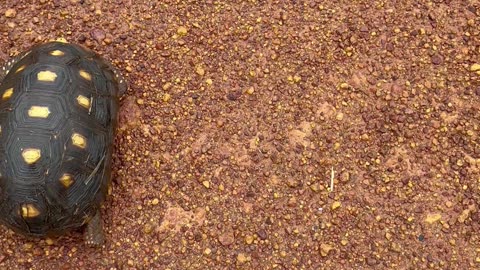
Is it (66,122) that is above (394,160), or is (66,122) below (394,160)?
above

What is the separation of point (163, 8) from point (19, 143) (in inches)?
56.8

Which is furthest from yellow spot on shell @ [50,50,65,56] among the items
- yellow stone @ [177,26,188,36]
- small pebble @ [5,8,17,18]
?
yellow stone @ [177,26,188,36]

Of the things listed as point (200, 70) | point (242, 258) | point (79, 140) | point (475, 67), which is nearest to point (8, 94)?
point (79, 140)

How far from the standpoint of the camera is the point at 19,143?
3291mm

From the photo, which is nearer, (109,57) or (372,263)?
(372,263)

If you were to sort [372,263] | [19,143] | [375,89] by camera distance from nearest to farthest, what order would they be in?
[19,143], [372,263], [375,89]

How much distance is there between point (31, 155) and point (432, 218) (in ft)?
7.73

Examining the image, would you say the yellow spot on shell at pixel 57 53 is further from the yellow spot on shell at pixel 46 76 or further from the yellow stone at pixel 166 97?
the yellow stone at pixel 166 97

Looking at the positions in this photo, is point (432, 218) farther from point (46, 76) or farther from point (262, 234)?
point (46, 76)

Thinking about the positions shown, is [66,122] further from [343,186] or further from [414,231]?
[414,231]

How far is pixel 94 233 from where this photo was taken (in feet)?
11.9

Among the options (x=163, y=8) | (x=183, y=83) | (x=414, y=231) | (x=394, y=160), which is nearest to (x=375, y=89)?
(x=394, y=160)

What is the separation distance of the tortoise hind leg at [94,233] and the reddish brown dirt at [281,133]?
0.28 feet

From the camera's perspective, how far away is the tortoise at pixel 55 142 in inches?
130
